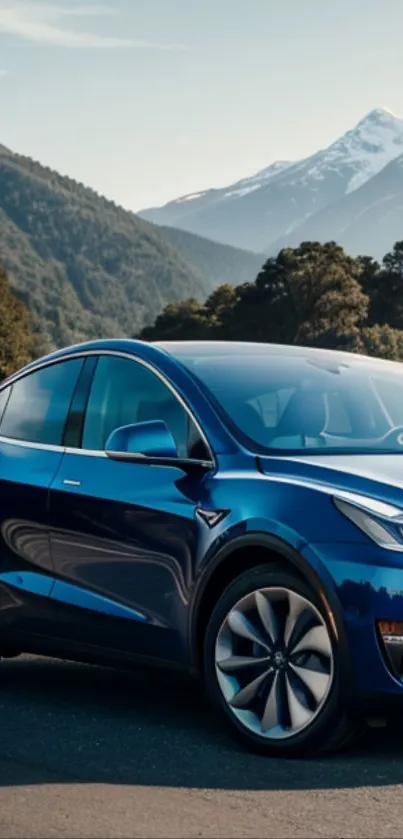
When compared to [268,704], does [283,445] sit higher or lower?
higher

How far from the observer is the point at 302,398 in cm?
653

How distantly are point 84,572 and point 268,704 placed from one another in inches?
48.5

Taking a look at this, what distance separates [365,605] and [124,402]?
1833 millimetres

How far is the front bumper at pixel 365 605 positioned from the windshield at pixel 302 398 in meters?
0.78

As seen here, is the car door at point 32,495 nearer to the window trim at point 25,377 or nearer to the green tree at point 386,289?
the window trim at point 25,377

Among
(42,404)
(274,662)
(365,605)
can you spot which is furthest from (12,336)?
(365,605)

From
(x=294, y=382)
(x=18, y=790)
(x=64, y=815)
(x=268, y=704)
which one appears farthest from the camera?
(x=294, y=382)

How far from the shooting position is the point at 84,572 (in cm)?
663

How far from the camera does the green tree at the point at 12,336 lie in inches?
4437

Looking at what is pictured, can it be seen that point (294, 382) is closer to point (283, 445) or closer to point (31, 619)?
point (283, 445)

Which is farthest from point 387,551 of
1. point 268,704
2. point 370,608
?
point 268,704

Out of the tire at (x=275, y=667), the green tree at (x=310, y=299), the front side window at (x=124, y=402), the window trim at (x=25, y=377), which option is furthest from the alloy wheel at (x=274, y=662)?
the green tree at (x=310, y=299)

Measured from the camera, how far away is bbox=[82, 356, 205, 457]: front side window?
656 cm

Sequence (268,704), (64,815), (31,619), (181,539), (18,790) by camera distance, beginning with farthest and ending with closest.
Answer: (31,619)
(181,539)
(268,704)
(18,790)
(64,815)
